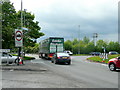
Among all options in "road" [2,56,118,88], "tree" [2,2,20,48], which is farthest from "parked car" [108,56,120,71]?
"tree" [2,2,20,48]

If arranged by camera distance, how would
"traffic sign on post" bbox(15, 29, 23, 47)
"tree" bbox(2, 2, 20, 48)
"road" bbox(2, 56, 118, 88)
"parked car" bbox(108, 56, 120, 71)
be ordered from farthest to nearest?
"tree" bbox(2, 2, 20, 48)
"traffic sign on post" bbox(15, 29, 23, 47)
"parked car" bbox(108, 56, 120, 71)
"road" bbox(2, 56, 118, 88)

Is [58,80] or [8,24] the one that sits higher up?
[8,24]

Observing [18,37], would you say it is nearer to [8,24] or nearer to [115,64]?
[8,24]

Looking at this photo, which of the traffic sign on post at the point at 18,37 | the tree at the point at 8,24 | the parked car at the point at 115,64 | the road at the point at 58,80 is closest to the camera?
the road at the point at 58,80

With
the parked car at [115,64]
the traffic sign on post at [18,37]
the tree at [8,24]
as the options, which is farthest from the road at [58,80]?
the tree at [8,24]

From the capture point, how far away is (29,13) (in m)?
41.3

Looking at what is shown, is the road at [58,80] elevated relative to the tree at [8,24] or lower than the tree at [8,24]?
lower

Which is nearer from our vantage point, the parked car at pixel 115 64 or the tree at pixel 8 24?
the parked car at pixel 115 64

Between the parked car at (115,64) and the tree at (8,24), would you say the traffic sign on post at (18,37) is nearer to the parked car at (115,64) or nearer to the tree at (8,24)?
the tree at (8,24)

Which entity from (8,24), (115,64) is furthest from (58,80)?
(8,24)

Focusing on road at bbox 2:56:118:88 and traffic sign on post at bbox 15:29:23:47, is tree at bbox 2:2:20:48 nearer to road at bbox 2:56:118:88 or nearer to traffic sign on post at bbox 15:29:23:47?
traffic sign on post at bbox 15:29:23:47

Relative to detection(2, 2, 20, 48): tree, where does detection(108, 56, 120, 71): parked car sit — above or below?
below

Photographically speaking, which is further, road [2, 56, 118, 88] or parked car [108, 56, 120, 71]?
parked car [108, 56, 120, 71]

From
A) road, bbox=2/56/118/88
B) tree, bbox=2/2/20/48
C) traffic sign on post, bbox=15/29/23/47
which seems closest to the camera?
road, bbox=2/56/118/88
